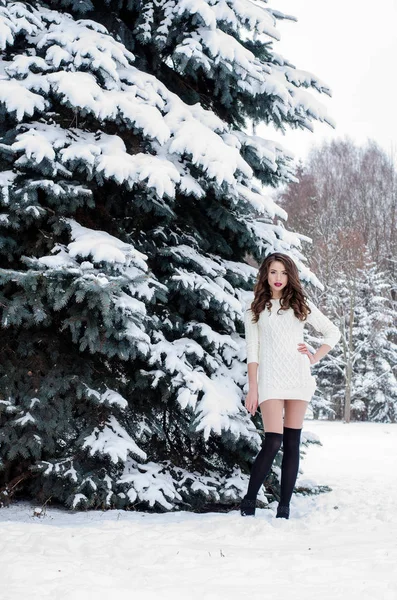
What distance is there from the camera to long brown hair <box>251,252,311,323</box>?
436 centimetres

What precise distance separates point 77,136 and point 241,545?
2.94 metres

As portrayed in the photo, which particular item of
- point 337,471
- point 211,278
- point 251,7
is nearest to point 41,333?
point 211,278

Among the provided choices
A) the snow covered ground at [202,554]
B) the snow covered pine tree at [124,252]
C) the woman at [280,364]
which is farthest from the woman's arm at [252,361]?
the snow covered ground at [202,554]

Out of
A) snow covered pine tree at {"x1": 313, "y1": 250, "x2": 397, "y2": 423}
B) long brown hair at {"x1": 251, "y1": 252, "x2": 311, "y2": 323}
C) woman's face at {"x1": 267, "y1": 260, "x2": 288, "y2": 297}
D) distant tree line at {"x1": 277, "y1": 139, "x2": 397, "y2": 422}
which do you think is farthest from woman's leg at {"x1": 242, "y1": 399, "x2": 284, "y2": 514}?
snow covered pine tree at {"x1": 313, "y1": 250, "x2": 397, "y2": 423}

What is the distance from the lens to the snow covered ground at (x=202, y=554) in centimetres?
261

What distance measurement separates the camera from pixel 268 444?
4.19 m

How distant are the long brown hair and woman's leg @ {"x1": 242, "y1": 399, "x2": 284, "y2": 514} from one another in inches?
23.5

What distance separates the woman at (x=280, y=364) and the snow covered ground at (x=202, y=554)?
355mm

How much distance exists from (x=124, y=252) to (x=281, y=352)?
4.08ft

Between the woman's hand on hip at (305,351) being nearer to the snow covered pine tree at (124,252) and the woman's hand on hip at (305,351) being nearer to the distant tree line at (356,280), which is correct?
the snow covered pine tree at (124,252)

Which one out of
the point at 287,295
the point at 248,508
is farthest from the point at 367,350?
the point at 248,508

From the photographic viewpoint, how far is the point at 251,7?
5.08 metres

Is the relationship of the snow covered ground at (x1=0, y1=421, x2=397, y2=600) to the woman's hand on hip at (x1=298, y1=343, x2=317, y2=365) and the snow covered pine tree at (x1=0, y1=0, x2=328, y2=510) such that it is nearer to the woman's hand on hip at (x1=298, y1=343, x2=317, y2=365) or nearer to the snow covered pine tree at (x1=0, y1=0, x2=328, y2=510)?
the snow covered pine tree at (x1=0, y1=0, x2=328, y2=510)

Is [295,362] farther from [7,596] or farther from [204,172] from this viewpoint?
[7,596]
